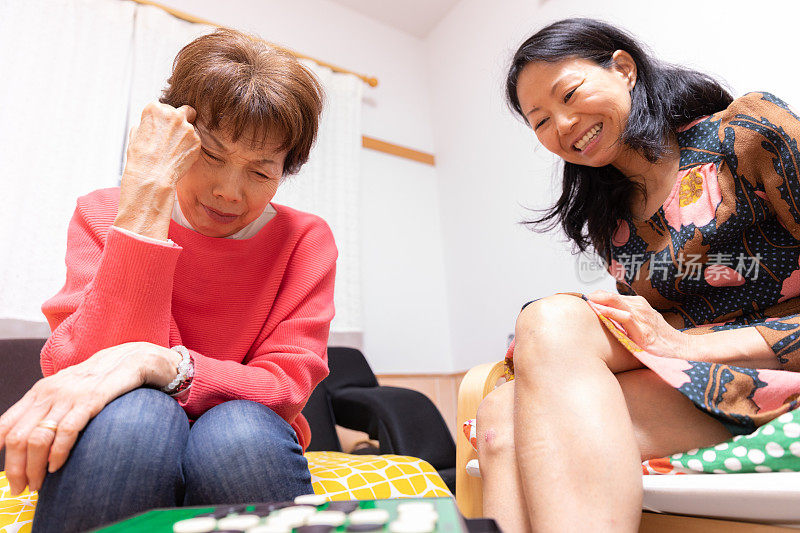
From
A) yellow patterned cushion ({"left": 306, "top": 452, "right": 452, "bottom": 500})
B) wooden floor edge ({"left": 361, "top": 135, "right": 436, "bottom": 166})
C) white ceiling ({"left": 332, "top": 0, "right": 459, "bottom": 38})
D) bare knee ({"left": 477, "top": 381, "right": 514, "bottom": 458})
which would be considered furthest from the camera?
white ceiling ({"left": 332, "top": 0, "right": 459, "bottom": 38})

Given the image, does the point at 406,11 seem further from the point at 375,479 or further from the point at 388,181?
the point at 375,479

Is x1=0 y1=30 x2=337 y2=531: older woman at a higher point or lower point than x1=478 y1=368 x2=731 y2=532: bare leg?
higher

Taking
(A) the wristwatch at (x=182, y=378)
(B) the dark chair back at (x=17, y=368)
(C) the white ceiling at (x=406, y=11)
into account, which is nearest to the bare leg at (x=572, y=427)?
(A) the wristwatch at (x=182, y=378)

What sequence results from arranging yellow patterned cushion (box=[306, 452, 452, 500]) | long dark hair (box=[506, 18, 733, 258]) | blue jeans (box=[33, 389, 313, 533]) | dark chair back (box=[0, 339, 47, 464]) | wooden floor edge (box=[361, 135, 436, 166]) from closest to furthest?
blue jeans (box=[33, 389, 313, 533]), yellow patterned cushion (box=[306, 452, 452, 500]), long dark hair (box=[506, 18, 733, 258]), dark chair back (box=[0, 339, 47, 464]), wooden floor edge (box=[361, 135, 436, 166])

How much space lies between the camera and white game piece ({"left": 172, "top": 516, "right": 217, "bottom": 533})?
0.37 metres

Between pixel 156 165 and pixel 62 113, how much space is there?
1429 mm

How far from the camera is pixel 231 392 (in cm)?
77

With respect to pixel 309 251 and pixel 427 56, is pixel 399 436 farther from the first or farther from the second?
pixel 427 56

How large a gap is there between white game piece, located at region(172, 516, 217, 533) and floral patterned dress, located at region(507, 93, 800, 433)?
0.54m

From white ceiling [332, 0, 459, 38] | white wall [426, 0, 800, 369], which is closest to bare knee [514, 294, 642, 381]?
white wall [426, 0, 800, 369]

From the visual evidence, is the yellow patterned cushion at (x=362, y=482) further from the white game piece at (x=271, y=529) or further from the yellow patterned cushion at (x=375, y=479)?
the white game piece at (x=271, y=529)

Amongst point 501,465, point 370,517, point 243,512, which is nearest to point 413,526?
point 370,517

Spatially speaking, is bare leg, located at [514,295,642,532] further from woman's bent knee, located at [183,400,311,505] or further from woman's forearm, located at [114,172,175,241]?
woman's forearm, located at [114,172,175,241]

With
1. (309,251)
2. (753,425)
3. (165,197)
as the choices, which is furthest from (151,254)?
(753,425)
